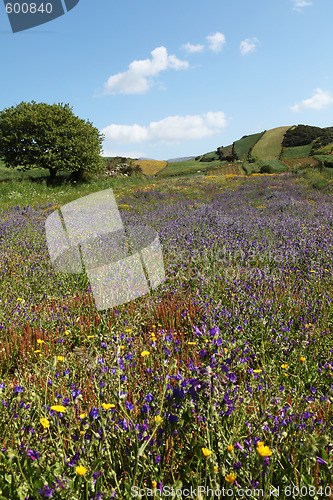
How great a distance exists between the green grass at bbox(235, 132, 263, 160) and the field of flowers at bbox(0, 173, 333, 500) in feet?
179

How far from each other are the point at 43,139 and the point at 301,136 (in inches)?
1978

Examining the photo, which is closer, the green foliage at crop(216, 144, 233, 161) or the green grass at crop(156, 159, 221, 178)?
the green grass at crop(156, 159, 221, 178)

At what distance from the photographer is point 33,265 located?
5023mm

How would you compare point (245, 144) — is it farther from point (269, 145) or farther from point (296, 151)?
point (296, 151)

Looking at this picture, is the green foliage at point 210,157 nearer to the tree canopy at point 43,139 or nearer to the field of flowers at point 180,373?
the tree canopy at point 43,139

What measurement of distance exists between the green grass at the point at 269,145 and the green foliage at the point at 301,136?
4.80 feet

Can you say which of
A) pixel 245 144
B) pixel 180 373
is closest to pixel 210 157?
pixel 245 144

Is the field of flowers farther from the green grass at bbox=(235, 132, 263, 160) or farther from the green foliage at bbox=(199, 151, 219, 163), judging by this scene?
the green foliage at bbox=(199, 151, 219, 163)

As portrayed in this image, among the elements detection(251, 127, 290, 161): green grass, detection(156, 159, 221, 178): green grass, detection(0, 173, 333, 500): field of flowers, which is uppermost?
detection(251, 127, 290, 161): green grass

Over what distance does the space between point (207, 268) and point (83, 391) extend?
2.68m

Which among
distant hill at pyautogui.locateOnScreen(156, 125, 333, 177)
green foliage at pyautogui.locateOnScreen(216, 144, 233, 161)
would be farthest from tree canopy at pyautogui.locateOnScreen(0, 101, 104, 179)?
green foliage at pyautogui.locateOnScreen(216, 144, 233, 161)

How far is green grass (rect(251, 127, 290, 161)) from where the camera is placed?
53466mm

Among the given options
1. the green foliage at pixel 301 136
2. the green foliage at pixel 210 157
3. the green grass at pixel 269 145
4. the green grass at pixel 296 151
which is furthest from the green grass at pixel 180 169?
the green foliage at pixel 301 136

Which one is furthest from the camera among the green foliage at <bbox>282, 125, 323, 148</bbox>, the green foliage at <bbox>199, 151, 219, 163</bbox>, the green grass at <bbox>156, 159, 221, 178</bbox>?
the green foliage at <bbox>199, 151, 219, 163</bbox>
